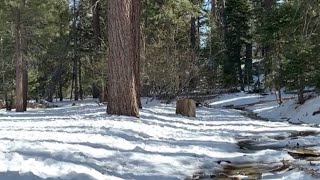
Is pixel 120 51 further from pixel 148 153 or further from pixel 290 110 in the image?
pixel 290 110

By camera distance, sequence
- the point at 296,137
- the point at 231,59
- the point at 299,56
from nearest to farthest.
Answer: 1. the point at 296,137
2. the point at 299,56
3. the point at 231,59

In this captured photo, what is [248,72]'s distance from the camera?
39219mm

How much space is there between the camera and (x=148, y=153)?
789cm

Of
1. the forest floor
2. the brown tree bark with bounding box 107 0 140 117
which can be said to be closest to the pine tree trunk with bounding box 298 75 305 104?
the forest floor

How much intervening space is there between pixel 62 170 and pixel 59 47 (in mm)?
23854

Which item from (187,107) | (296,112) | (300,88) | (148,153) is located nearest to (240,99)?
(300,88)

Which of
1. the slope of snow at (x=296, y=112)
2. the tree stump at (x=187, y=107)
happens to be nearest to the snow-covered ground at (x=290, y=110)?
the slope of snow at (x=296, y=112)

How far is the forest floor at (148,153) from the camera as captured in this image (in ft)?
20.8

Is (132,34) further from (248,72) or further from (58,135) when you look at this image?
(248,72)

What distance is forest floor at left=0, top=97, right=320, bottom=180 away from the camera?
635 cm

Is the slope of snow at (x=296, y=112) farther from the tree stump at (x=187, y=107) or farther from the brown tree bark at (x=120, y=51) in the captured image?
the brown tree bark at (x=120, y=51)

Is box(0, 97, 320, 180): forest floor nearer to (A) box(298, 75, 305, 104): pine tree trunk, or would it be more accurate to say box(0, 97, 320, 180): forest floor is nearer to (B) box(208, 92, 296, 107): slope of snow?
(A) box(298, 75, 305, 104): pine tree trunk

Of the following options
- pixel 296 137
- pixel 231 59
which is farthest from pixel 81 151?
pixel 231 59

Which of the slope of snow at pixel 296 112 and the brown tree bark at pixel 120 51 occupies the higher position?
the brown tree bark at pixel 120 51
